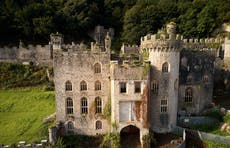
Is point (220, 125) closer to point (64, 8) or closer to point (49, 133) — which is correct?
point (49, 133)

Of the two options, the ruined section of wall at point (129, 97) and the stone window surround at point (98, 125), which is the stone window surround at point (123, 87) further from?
the stone window surround at point (98, 125)

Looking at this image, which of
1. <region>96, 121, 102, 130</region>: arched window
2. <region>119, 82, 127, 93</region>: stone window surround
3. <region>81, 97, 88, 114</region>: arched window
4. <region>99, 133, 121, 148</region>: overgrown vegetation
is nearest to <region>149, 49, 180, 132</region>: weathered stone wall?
<region>119, 82, 127, 93</region>: stone window surround

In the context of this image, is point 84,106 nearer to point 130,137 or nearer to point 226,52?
point 130,137

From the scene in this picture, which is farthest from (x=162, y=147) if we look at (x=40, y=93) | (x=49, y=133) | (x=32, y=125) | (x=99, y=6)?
(x=99, y=6)

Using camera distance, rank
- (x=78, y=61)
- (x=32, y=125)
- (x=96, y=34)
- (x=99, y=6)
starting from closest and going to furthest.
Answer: (x=78, y=61) → (x=32, y=125) → (x=96, y=34) → (x=99, y=6)

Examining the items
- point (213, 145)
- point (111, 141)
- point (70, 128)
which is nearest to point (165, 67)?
point (213, 145)

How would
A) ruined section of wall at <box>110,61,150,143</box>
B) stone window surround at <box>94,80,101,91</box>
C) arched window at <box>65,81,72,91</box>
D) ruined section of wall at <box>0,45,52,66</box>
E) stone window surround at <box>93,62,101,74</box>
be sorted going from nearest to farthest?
ruined section of wall at <box>110,61,150,143</box> → stone window surround at <box>93,62,101,74</box> → arched window at <box>65,81,72,91</box> → stone window surround at <box>94,80,101,91</box> → ruined section of wall at <box>0,45,52,66</box>

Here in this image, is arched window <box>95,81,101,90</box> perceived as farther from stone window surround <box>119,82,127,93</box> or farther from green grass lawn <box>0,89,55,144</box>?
green grass lawn <box>0,89,55,144</box>
